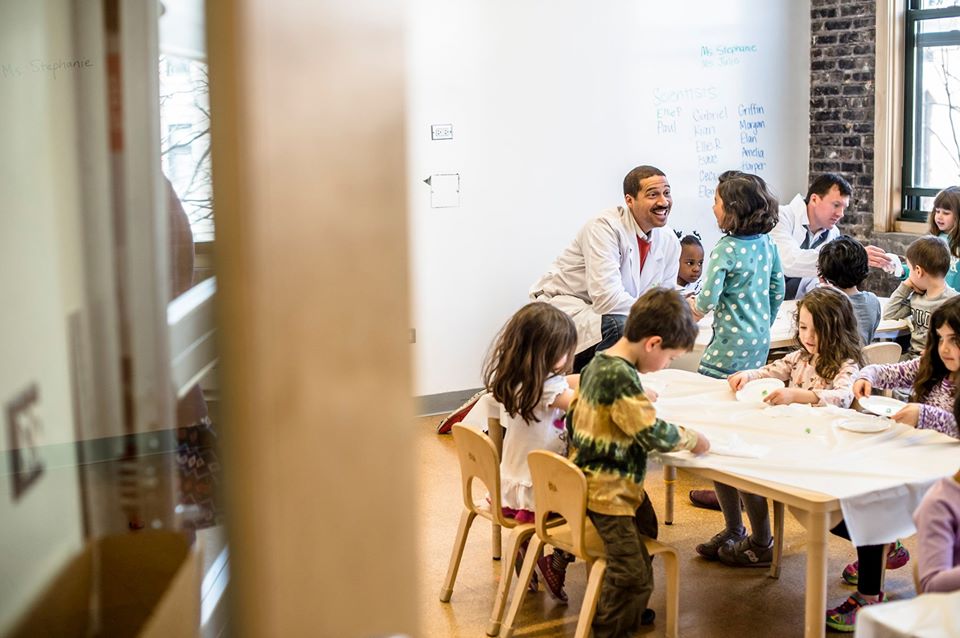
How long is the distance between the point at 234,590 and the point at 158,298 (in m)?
0.13

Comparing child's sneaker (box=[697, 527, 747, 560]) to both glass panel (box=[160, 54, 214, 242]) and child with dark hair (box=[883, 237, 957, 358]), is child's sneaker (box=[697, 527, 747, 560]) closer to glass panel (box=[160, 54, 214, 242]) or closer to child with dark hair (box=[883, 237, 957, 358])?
child with dark hair (box=[883, 237, 957, 358])

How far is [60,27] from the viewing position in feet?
1.41

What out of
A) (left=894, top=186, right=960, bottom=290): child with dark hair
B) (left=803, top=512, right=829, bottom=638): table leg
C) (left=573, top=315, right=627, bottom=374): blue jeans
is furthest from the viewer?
(left=894, top=186, right=960, bottom=290): child with dark hair

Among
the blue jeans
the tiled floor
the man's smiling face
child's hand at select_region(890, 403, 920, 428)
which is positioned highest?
the man's smiling face

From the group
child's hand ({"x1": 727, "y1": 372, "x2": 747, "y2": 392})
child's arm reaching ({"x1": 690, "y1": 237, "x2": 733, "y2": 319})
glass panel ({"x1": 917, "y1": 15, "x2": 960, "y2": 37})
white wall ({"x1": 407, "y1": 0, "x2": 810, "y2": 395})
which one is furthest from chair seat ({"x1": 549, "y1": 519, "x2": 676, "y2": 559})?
glass panel ({"x1": 917, "y1": 15, "x2": 960, "y2": 37})

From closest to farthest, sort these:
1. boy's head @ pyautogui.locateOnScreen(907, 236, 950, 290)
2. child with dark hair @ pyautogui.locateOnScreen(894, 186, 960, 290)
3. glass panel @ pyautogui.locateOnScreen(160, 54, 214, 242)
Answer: glass panel @ pyautogui.locateOnScreen(160, 54, 214, 242), boy's head @ pyautogui.locateOnScreen(907, 236, 950, 290), child with dark hair @ pyautogui.locateOnScreen(894, 186, 960, 290)

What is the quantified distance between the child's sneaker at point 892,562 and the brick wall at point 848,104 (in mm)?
3358

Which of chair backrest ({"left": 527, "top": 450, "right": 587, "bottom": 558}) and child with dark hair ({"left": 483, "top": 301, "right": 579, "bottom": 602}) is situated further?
child with dark hair ({"left": 483, "top": 301, "right": 579, "bottom": 602})

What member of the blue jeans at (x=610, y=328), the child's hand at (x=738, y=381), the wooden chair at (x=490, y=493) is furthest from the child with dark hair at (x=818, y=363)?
the blue jeans at (x=610, y=328)

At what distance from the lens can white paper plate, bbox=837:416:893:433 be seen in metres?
3.20

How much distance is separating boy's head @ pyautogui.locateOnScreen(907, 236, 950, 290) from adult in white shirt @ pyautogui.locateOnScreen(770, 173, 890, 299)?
2.76ft

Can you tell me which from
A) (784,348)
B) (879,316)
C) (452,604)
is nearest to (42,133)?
(452,604)

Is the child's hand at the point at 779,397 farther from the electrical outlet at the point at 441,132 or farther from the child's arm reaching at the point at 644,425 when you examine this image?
the electrical outlet at the point at 441,132

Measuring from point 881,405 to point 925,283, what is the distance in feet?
5.43
